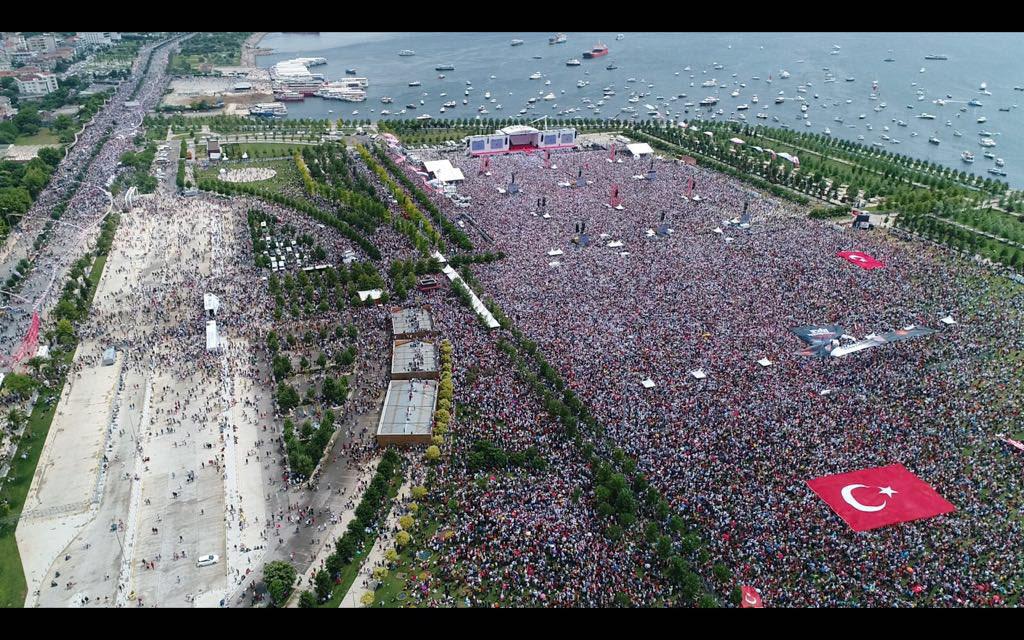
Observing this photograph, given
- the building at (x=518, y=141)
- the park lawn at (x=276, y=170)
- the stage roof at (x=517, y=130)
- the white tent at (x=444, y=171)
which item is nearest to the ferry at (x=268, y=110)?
the park lawn at (x=276, y=170)

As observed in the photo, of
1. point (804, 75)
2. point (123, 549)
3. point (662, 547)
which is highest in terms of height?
point (804, 75)

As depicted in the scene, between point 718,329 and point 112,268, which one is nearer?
point 718,329

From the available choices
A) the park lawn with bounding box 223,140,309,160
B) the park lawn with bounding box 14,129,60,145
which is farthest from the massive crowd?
the park lawn with bounding box 14,129,60,145

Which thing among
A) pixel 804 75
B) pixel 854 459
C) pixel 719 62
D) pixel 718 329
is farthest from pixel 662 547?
pixel 719 62

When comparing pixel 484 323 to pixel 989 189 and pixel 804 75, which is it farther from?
pixel 804 75

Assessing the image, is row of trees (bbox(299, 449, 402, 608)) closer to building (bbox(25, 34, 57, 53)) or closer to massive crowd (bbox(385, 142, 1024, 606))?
massive crowd (bbox(385, 142, 1024, 606))
